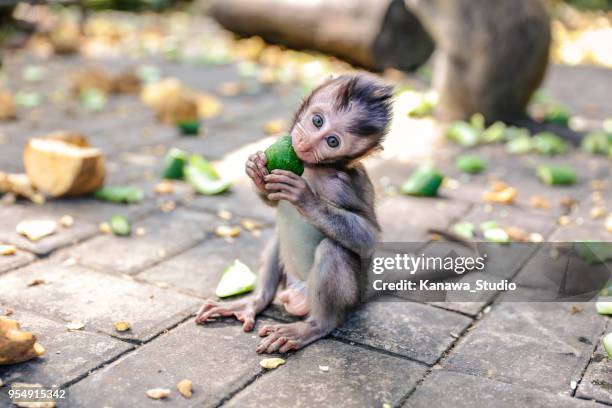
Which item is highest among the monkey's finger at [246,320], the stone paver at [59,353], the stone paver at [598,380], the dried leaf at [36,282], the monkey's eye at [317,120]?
the monkey's eye at [317,120]

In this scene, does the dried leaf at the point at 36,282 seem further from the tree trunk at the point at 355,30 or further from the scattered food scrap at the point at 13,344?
the tree trunk at the point at 355,30

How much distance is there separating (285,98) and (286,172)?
4.96 meters

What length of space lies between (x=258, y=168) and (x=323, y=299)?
2.01ft

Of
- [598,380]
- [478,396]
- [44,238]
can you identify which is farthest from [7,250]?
[598,380]

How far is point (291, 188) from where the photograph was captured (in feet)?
10.1

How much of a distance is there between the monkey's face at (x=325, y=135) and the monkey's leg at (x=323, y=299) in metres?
0.38

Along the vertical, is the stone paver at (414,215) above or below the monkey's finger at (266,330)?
below

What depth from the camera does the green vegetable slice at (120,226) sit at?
4355mm

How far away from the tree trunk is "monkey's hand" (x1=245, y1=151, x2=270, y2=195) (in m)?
5.69

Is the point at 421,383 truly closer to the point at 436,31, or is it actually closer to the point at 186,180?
the point at 186,180

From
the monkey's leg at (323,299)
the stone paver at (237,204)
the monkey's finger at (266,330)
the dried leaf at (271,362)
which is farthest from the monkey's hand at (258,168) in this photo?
the stone paver at (237,204)

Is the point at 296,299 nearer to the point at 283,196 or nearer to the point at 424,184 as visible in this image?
the point at 283,196

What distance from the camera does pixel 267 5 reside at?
9.91 m

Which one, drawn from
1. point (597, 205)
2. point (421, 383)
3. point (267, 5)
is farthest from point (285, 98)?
point (421, 383)
